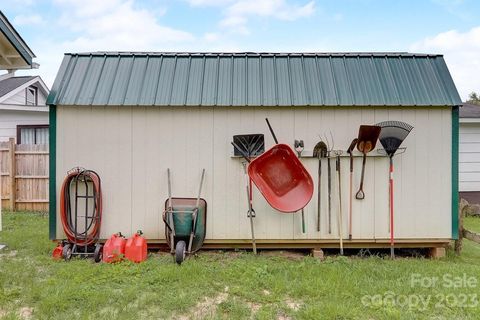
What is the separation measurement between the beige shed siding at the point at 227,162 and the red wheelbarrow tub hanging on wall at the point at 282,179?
197mm

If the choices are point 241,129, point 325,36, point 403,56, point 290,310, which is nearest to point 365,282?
point 290,310

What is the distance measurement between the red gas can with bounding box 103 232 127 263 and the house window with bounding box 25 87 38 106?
30.6 ft

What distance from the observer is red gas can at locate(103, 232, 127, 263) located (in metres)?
3.67

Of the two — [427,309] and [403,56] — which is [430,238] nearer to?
[427,309]

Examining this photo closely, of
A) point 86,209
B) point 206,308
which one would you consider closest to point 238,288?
point 206,308

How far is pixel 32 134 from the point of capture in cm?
888

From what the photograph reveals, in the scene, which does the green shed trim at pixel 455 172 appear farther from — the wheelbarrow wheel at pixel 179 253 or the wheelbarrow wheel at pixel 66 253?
the wheelbarrow wheel at pixel 66 253

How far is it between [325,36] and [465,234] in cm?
636

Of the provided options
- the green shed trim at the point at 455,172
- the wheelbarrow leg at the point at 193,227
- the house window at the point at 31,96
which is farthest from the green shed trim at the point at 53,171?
the house window at the point at 31,96

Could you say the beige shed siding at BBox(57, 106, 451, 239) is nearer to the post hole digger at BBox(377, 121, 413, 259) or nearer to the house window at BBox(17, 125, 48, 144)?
the post hole digger at BBox(377, 121, 413, 259)

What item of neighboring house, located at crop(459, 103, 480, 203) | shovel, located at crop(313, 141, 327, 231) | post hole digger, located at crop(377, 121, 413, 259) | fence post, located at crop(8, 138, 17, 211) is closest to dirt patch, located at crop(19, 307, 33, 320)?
shovel, located at crop(313, 141, 327, 231)

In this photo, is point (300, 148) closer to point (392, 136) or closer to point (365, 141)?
point (365, 141)

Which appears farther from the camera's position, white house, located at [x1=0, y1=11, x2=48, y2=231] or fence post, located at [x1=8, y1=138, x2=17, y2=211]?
fence post, located at [x1=8, y1=138, x2=17, y2=211]

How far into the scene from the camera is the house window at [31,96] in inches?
435
